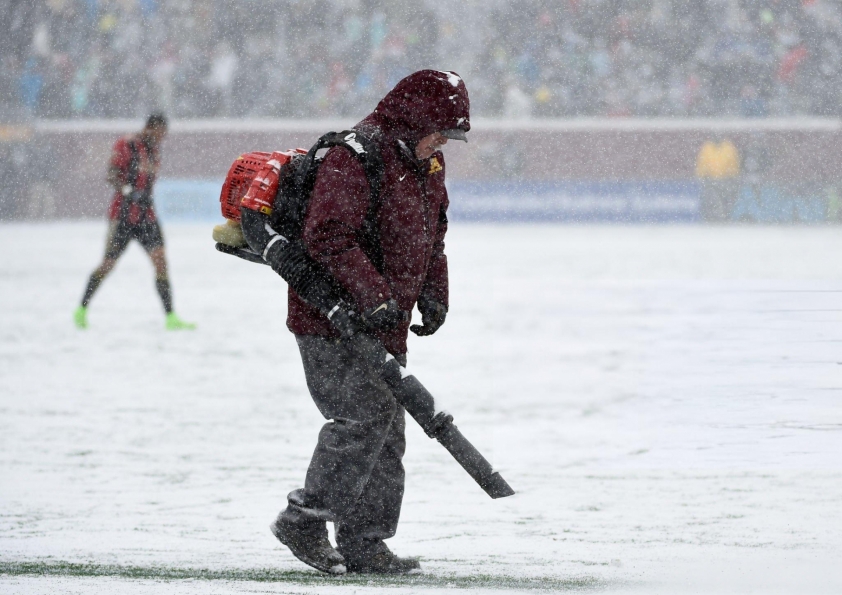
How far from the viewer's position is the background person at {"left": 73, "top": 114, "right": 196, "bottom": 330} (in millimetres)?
9383

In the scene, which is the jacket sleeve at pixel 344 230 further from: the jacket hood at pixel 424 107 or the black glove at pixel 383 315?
the jacket hood at pixel 424 107

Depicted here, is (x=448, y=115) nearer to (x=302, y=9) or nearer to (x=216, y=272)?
(x=216, y=272)

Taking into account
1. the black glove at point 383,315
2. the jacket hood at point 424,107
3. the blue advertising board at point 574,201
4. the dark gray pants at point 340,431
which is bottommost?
the blue advertising board at point 574,201

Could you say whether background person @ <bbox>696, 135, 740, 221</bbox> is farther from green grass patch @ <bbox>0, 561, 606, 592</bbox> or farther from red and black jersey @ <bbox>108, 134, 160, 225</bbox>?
green grass patch @ <bbox>0, 561, 606, 592</bbox>

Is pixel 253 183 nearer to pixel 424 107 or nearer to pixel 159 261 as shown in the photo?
pixel 424 107

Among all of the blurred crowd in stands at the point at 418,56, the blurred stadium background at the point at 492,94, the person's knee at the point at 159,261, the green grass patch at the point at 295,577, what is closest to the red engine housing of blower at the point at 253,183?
the green grass patch at the point at 295,577

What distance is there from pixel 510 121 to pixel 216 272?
29.8 feet

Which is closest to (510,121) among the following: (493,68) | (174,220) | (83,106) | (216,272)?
(493,68)

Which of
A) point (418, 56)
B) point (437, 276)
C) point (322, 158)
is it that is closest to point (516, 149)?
point (418, 56)

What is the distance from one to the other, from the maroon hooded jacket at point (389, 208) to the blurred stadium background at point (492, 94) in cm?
1812

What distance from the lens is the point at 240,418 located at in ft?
20.5

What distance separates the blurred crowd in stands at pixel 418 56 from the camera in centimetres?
2212

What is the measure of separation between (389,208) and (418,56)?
65.0 ft

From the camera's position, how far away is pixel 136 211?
30.9 ft
